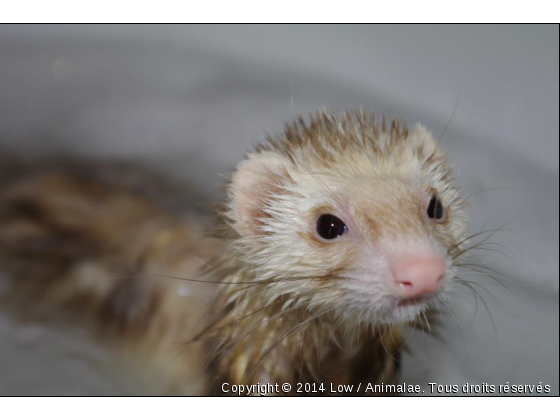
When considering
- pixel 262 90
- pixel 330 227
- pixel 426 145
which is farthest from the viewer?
pixel 262 90

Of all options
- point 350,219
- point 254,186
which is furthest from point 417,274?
point 254,186

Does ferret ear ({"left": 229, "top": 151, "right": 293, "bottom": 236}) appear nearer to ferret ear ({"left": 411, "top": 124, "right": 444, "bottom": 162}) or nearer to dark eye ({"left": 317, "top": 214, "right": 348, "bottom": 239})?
dark eye ({"left": 317, "top": 214, "right": 348, "bottom": 239})

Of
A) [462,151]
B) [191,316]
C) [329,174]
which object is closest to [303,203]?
[329,174]

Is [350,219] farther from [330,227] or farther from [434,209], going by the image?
[434,209]

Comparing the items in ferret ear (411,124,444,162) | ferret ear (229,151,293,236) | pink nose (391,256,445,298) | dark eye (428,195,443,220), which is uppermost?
ferret ear (411,124,444,162)

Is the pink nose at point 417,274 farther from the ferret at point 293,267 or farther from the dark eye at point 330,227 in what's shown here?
the dark eye at point 330,227

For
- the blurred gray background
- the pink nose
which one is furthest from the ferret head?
the blurred gray background

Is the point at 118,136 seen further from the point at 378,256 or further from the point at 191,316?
the point at 378,256
